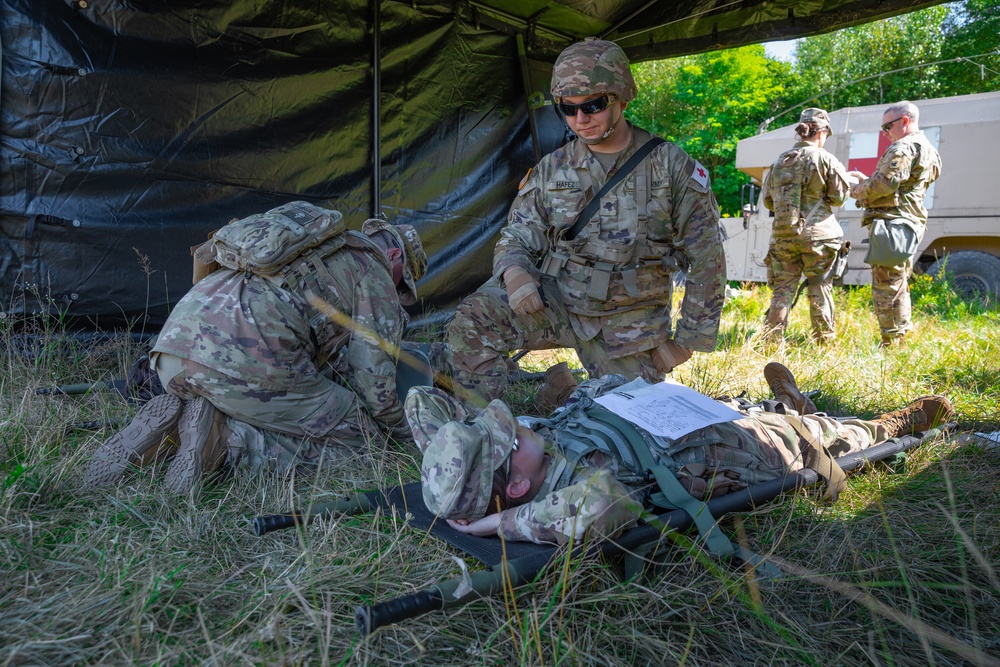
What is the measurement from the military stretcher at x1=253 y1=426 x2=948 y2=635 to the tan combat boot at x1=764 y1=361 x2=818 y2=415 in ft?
2.64

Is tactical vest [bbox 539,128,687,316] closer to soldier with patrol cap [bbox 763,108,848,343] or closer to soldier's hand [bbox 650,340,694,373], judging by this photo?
soldier's hand [bbox 650,340,694,373]

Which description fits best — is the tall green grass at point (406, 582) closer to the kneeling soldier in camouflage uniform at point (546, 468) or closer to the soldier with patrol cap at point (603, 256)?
the kneeling soldier in camouflage uniform at point (546, 468)

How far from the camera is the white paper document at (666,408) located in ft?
8.27

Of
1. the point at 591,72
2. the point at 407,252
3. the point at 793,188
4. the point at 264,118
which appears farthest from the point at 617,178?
the point at 793,188

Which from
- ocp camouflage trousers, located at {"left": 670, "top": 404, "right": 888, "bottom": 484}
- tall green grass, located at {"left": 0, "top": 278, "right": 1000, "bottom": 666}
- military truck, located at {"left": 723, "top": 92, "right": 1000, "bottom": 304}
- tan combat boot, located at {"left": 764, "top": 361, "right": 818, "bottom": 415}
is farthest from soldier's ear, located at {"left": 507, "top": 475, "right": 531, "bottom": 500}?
military truck, located at {"left": 723, "top": 92, "right": 1000, "bottom": 304}

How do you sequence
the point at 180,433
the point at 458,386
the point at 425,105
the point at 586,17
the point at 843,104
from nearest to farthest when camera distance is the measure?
the point at 180,433 → the point at 458,386 → the point at 425,105 → the point at 586,17 → the point at 843,104

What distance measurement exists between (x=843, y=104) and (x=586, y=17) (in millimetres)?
21829

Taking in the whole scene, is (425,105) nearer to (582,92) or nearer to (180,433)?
(582,92)

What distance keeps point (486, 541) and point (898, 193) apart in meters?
5.61

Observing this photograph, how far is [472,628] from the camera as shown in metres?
1.95

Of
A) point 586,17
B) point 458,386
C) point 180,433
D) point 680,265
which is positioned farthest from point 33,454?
point 586,17

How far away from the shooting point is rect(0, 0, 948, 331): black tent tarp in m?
4.04

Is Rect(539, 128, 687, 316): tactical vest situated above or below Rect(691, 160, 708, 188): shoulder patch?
below

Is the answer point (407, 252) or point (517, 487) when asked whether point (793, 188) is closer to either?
point (407, 252)
